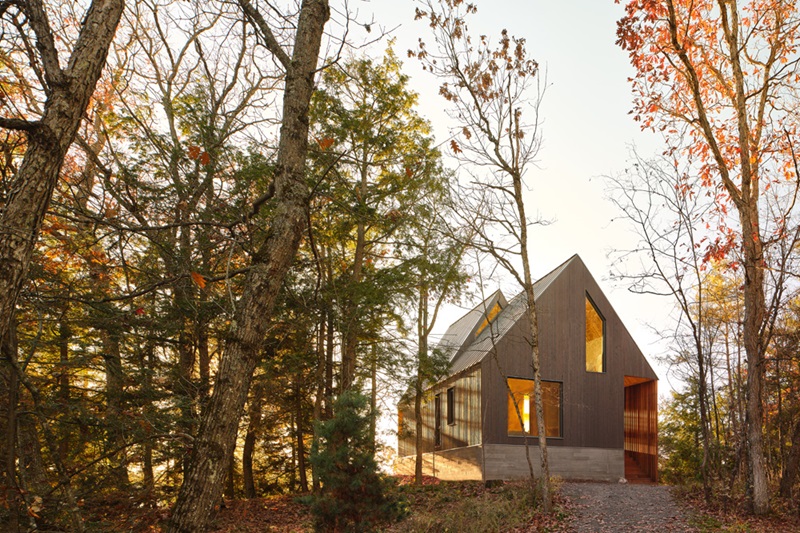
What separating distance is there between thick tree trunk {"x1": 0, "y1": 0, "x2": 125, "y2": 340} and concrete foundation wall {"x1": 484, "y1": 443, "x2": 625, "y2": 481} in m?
14.8

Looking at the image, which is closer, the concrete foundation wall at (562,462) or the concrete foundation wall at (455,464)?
the concrete foundation wall at (562,462)

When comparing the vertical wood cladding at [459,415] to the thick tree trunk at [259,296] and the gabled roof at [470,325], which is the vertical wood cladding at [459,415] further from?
the thick tree trunk at [259,296]

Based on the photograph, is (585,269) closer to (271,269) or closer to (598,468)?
(598,468)

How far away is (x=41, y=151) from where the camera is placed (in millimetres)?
3014

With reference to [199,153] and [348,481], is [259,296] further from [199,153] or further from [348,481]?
[348,481]

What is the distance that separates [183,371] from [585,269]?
13.3 metres

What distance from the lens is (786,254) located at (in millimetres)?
10352

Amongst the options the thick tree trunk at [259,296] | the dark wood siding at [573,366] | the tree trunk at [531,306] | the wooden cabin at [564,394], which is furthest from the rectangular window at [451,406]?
the thick tree trunk at [259,296]

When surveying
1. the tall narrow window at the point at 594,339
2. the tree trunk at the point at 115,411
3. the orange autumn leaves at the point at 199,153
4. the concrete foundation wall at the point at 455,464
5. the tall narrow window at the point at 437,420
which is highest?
the orange autumn leaves at the point at 199,153

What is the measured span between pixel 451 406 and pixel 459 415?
1.31m

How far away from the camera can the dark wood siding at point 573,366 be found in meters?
16.5

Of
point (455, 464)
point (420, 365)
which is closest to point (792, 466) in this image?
point (420, 365)

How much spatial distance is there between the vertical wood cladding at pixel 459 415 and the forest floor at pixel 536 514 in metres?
2.42

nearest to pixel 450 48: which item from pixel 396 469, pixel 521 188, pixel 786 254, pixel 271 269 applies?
pixel 521 188
